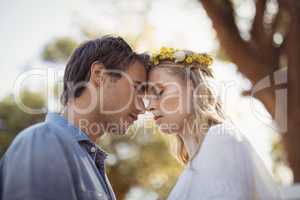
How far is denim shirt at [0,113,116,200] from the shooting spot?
1990 millimetres

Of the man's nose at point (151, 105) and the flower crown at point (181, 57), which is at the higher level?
the flower crown at point (181, 57)

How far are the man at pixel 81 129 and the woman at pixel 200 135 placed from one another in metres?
0.14

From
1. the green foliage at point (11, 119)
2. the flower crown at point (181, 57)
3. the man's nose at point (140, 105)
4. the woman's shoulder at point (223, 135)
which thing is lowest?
the green foliage at point (11, 119)

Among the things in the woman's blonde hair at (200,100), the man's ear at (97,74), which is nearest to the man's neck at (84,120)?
the man's ear at (97,74)

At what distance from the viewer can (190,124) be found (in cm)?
251

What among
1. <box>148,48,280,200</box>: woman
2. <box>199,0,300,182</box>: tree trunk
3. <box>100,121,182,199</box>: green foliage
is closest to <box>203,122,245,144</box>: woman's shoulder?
<box>148,48,280,200</box>: woman

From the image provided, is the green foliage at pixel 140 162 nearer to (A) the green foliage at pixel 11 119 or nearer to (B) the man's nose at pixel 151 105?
(A) the green foliage at pixel 11 119

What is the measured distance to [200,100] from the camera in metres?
2.52

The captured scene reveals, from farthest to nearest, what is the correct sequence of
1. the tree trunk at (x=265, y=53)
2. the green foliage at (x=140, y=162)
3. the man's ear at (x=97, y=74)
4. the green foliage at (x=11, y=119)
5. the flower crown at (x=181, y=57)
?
1. the green foliage at (x=140, y=162)
2. the green foliage at (x=11, y=119)
3. the tree trunk at (x=265, y=53)
4. the flower crown at (x=181, y=57)
5. the man's ear at (x=97, y=74)

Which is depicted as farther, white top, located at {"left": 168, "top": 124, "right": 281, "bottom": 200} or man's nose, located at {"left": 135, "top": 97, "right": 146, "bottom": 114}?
man's nose, located at {"left": 135, "top": 97, "right": 146, "bottom": 114}

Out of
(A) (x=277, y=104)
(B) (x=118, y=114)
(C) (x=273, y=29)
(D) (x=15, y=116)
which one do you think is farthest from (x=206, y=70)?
(D) (x=15, y=116)

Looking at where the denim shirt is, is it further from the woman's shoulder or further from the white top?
the woman's shoulder

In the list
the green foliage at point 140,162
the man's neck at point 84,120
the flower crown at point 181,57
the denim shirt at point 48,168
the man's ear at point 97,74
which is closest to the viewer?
the denim shirt at point 48,168

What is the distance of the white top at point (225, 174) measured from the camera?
2.20 metres
